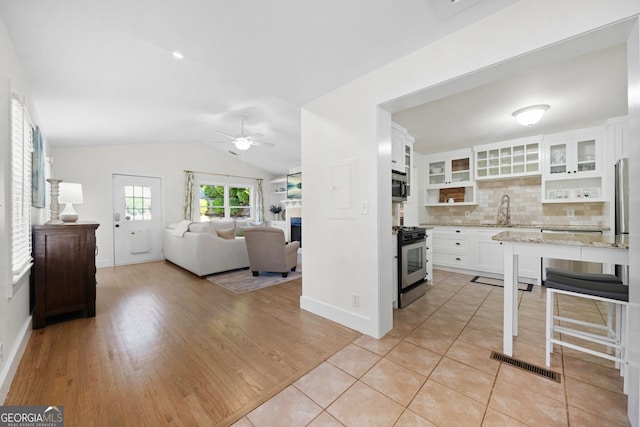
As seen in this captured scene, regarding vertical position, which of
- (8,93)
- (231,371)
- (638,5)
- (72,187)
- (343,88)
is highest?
(343,88)

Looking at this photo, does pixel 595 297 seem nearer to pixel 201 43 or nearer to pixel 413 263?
pixel 413 263

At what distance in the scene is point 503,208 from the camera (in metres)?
4.39

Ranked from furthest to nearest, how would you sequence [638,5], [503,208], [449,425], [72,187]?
[503,208] → [72,187] → [449,425] → [638,5]

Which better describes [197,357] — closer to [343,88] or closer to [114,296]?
[114,296]

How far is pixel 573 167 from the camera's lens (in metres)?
3.62

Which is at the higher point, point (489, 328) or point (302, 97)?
point (302, 97)

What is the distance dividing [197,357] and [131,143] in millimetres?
5476

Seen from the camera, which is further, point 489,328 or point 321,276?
point 321,276

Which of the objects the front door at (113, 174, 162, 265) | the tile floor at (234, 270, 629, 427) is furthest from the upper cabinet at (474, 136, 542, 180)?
the front door at (113, 174, 162, 265)

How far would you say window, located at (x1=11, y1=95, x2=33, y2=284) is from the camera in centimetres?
185

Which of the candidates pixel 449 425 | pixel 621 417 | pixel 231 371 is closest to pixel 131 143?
pixel 231 371

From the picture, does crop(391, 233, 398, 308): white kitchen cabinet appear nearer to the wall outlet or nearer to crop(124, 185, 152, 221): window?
the wall outlet

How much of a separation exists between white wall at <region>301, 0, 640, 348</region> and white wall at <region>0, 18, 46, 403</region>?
2.21 meters

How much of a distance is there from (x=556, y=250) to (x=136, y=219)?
23.1 feet
